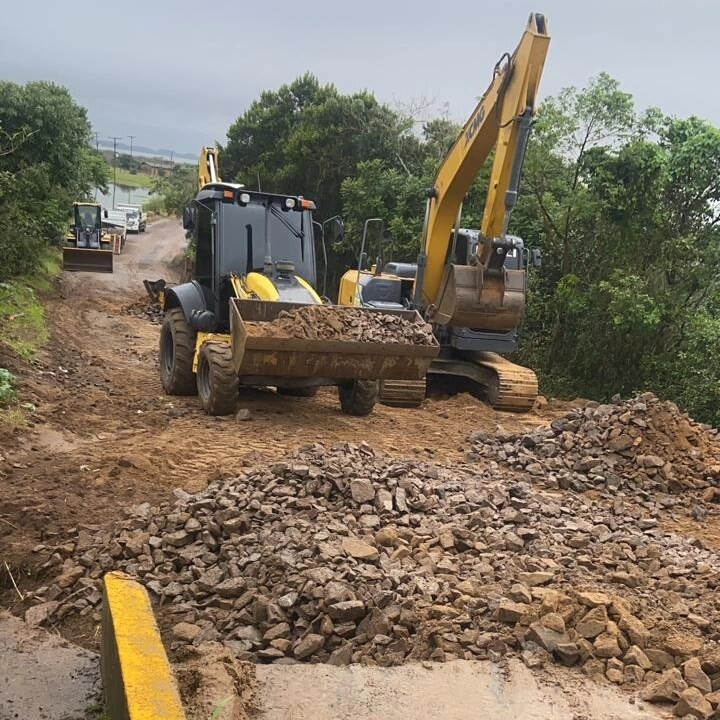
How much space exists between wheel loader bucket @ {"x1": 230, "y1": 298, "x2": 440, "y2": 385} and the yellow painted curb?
3.93 metres

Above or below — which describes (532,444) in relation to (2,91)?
below

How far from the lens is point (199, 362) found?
28.6ft

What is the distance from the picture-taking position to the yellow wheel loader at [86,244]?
896 inches

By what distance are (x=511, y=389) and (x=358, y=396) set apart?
2608 mm

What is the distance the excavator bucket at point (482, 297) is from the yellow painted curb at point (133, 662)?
7.17 meters

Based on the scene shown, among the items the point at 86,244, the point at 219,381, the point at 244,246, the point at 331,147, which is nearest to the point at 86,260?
the point at 86,244

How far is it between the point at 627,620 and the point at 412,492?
2.02 meters

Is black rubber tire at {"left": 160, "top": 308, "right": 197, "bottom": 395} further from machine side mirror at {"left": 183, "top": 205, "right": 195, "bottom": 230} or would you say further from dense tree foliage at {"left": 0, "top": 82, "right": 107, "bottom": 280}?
dense tree foliage at {"left": 0, "top": 82, "right": 107, "bottom": 280}

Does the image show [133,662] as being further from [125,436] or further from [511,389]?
[511,389]

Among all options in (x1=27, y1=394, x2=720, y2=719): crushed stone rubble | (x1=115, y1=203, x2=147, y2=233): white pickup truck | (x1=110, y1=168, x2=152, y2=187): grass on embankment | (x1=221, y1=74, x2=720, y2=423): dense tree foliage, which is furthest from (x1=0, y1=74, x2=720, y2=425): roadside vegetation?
(x1=110, y1=168, x2=152, y2=187): grass on embankment

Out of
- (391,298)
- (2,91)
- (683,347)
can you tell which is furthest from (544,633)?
(2,91)

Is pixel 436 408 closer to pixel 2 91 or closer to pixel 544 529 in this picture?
pixel 544 529

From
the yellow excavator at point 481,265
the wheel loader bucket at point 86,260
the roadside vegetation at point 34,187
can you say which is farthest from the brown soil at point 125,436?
the wheel loader bucket at point 86,260

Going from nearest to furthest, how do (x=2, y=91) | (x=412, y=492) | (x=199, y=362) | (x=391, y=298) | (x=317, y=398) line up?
(x=412, y=492), (x=199, y=362), (x=317, y=398), (x=391, y=298), (x=2, y=91)
